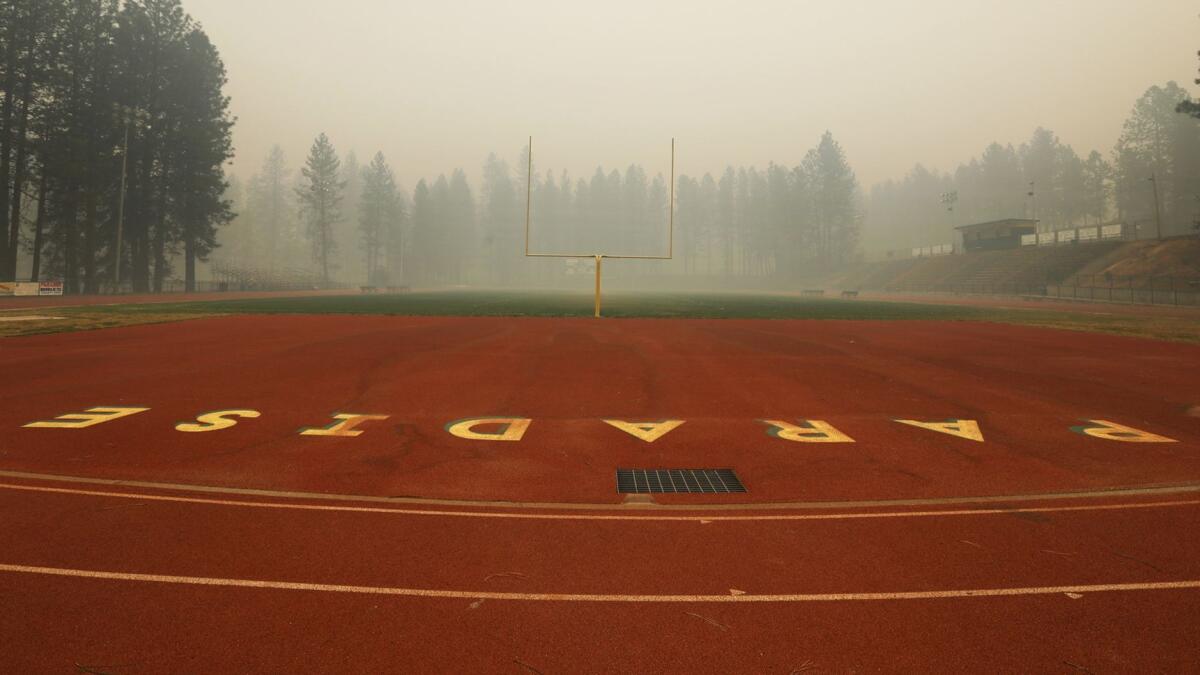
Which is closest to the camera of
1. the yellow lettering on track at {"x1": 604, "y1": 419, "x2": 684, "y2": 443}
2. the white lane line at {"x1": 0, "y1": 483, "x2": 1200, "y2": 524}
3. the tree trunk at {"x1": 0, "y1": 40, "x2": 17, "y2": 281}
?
the white lane line at {"x1": 0, "y1": 483, "x2": 1200, "y2": 524}

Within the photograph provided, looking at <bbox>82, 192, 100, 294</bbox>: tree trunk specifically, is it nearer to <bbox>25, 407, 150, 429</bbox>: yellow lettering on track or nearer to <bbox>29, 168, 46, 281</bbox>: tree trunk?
<bbox>29, 168, 46, 281</bbox>: tree trunk

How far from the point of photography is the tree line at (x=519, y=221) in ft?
282

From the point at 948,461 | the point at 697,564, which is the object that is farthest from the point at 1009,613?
the point at 948,461

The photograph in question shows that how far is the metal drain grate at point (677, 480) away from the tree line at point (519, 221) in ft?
258

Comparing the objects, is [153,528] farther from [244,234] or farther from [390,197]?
[244,234]

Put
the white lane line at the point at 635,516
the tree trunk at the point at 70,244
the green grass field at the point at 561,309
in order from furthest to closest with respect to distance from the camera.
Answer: the tree trunk at the point at 70,244 < the green grass field at the point at 561,309 < the white lane line at the point at 635,516

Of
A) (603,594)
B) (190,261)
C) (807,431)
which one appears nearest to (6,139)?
(190,261)

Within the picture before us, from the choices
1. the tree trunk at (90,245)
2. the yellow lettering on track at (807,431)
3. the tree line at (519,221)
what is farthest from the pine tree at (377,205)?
the yellow lettering on track at (807,431)

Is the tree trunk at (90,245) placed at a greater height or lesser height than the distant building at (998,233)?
lesser

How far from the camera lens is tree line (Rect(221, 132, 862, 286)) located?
85938 millimetres

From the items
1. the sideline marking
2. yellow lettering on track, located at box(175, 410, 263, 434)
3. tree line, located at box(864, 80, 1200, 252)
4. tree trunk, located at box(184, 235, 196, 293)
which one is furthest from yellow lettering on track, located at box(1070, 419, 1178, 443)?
tree trunk, located at box(184, 235, 196, 293)

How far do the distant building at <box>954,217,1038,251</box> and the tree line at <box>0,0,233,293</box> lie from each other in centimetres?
7531

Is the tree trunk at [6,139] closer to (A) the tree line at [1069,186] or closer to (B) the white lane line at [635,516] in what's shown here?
(B) the white lane line at [635,516]

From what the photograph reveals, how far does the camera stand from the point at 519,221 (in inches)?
3984
